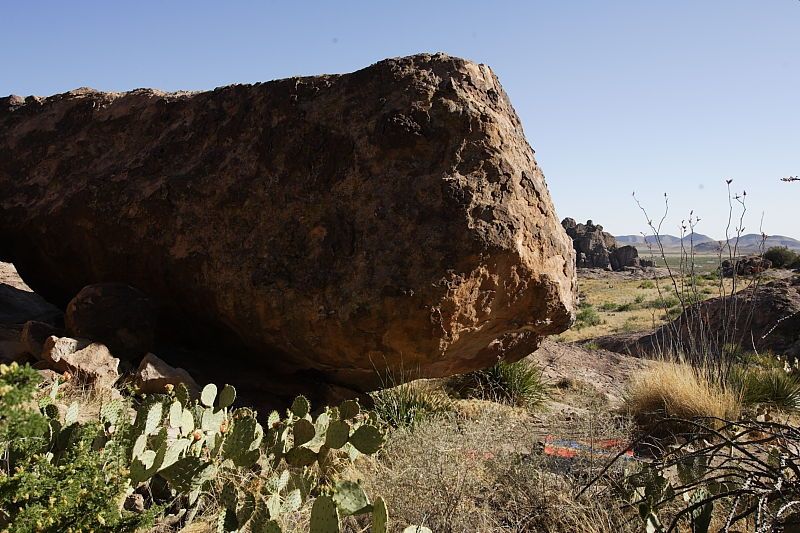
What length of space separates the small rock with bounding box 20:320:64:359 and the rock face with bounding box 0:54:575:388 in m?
0.74

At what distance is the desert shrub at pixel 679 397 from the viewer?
6711mm

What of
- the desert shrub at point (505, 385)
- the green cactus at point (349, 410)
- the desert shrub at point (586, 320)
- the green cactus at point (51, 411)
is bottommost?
the desert shrub at point (586, 320)

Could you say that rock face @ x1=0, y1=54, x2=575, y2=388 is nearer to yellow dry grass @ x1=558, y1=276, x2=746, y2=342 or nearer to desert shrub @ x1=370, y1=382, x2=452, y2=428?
desert shrub @ x1=370, y1=382, x2=452, y2=428

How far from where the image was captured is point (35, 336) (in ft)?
18.8

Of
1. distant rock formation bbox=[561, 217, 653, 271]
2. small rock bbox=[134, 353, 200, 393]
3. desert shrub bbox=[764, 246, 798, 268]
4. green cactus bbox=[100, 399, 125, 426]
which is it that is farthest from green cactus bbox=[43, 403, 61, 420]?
distant rock formation bbox=[561, 217, 653, 271]

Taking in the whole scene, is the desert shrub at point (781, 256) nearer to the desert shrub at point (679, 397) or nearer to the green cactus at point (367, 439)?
the desert shrub at point (679, 397)

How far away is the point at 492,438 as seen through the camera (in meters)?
4.61

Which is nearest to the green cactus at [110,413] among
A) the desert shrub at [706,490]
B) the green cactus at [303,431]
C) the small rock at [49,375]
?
the green cactus at [303,431]

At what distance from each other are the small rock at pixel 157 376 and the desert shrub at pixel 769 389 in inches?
221

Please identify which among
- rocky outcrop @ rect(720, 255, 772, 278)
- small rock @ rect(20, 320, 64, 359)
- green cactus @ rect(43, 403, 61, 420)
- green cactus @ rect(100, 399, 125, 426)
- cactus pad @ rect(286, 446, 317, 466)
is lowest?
cactus pad @ rect(286, 446, 317, 466)

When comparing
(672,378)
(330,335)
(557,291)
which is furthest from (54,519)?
(672,378)

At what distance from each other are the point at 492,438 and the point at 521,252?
1347mm

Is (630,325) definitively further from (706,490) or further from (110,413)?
(110,413)

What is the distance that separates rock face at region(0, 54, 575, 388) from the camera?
5.09 metres
